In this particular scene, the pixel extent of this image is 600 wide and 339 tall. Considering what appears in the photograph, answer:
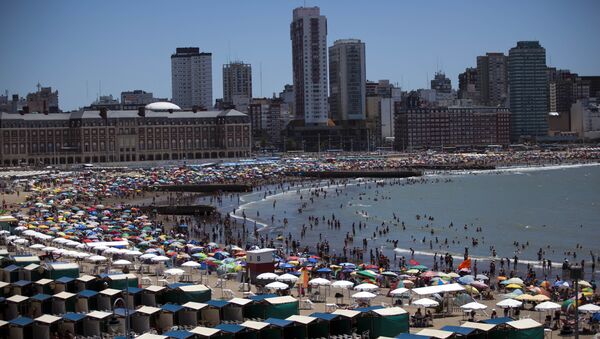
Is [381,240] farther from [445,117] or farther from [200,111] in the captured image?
[445,117]

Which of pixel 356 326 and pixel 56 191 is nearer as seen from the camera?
pixel 356 326

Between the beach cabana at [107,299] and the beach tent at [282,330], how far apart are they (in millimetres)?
5708

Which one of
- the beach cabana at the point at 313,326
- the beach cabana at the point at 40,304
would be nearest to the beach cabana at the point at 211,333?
the beach cabana at the point at 313,326

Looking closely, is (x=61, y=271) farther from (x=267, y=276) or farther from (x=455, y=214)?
(x=455, y=214)

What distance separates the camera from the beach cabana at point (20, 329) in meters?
25.6

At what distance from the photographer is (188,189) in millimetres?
96812

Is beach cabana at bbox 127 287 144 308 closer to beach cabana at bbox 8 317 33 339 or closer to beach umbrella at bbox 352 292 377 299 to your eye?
beach cabana at bbox 8 317 33 339

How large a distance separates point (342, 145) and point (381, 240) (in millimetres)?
142745

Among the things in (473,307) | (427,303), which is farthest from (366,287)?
(473,307)

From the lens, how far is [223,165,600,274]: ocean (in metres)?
54.2

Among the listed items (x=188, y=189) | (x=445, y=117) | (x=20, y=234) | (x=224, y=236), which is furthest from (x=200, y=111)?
(x=20, y=234)

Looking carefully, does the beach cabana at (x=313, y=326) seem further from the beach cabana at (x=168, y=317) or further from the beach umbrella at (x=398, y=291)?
the beach umbrella at (x=398, y=291)

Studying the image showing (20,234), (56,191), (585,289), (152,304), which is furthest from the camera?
(56,191)

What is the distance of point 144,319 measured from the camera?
26.7m
